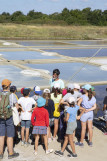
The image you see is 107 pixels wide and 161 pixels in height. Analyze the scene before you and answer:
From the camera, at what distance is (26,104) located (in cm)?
459

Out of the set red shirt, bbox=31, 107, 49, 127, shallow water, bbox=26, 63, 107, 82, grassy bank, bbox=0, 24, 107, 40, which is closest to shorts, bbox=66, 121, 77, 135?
red shirt, bbox=31, 107, 49, 127

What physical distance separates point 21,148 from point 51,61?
11768mm

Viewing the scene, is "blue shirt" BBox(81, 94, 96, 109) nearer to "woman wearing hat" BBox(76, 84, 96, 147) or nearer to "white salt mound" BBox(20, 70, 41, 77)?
"woman wearing hat" BBox(76, 84, 96, 147)

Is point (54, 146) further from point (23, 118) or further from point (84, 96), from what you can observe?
point (84, 96)

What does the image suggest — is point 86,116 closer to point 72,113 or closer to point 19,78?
point 72,113

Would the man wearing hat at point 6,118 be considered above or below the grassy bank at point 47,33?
below

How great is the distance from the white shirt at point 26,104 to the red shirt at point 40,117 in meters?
0.28

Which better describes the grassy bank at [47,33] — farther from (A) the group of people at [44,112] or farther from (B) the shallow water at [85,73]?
(A) the group of people at [44,112]

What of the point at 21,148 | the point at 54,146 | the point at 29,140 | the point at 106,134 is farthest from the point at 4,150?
the point at 106,134

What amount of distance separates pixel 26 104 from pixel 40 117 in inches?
17.0

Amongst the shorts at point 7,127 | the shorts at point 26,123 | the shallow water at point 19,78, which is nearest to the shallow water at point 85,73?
the shallow water at point 19,78

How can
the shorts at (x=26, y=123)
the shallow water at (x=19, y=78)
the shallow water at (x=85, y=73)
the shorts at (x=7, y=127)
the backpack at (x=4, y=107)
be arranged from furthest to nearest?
the shallow water at (x=85, y=73) < the shallow water at (x=19, y=78) < the shorts at (x=26, y=123) < the shorts at (x=7, y=127) < the backpack at (x=4, y=107)

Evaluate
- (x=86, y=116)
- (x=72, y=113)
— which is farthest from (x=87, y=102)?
(x=72, y=113)

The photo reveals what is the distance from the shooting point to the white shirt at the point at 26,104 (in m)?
4.59
